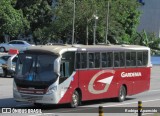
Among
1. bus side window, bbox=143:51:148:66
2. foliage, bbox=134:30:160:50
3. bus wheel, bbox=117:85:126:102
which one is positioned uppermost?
bus side window, bbox=143:51:148:66

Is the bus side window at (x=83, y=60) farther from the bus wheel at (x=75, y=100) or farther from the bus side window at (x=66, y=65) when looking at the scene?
the bus wheel at (x=75, y=100)

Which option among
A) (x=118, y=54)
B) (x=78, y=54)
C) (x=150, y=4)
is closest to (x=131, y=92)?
(x=118, y=54)

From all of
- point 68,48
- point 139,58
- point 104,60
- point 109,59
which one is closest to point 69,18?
point 139,58

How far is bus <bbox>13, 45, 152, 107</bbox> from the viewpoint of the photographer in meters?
19.1

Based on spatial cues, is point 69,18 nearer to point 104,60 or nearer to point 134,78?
point 134,78

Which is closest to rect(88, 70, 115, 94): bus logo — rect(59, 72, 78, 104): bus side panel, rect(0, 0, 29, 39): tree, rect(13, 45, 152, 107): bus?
rect(13, 45, 152, 107): bus

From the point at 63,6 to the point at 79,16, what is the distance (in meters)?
3.03

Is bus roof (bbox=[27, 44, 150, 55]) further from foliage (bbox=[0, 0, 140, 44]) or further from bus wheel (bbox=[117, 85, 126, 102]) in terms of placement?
foliage (bbox=[0, 0, 140, 44])

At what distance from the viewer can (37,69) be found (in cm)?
1925

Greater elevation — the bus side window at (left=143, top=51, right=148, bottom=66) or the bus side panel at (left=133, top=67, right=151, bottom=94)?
the bus side window at (left=143, top=51, right=148, bottom=66)

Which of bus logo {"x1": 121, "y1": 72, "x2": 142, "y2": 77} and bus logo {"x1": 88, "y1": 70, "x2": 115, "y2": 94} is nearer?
bus logo {"x1": 88, "y1": 70, "x2": 115, "y2": 94}

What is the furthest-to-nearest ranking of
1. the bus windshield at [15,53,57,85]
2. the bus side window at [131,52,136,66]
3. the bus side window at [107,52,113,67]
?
the bus side window at [131,52,136,66] → the bus side window at [107,52,113,67] → the bus windshield at [15,53,57,85]

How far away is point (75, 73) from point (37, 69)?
1720mm

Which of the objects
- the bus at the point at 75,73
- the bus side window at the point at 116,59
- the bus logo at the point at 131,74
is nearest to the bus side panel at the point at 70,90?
the bus at the point at 75,73
